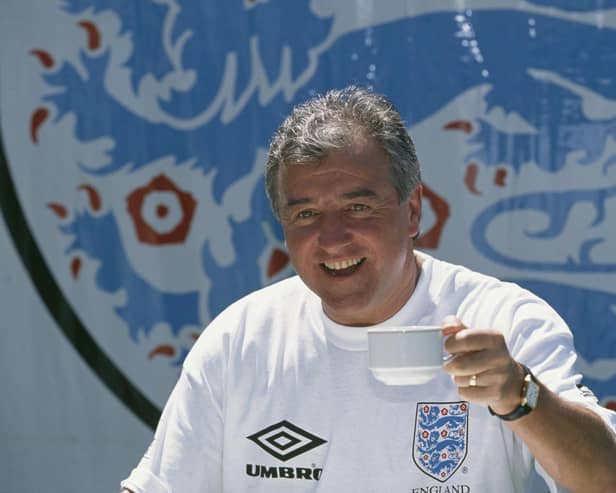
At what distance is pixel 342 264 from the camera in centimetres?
187

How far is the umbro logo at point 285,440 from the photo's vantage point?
Result: 1.86m

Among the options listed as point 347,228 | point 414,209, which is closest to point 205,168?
point 414,209

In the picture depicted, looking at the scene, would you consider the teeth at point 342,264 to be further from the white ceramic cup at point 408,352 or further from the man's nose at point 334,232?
the white ceramic cup at point 408,352

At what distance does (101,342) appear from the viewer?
343cm

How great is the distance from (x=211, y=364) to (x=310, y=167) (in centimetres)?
39

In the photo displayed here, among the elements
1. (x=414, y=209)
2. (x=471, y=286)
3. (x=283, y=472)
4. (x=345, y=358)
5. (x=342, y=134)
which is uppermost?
(x=342, y=134)

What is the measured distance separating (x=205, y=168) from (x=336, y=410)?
1600mm

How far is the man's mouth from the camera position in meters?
1.87

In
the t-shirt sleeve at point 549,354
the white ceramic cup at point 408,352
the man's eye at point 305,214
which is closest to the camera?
the white ceramic cup at point 408,352

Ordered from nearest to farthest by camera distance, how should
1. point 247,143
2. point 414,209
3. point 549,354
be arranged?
point 549,354 → point 414,209 → point 247,143

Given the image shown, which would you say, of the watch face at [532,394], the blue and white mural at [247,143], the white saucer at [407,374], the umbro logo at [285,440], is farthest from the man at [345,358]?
the blue and white mural at [247,143]

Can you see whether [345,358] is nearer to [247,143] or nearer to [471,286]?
[471,286]

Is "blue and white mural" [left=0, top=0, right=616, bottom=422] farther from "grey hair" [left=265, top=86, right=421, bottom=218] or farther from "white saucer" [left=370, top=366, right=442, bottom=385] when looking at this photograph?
"white saucer" [left=370, top=366, right=442, bottom=385]

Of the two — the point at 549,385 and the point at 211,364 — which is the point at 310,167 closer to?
the point at 211,364
